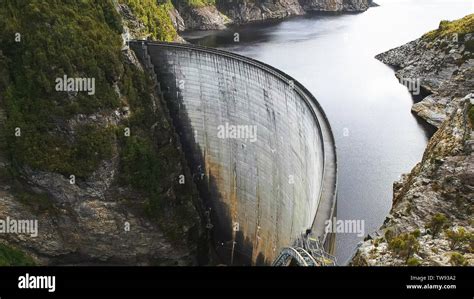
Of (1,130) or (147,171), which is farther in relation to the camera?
(147,171)

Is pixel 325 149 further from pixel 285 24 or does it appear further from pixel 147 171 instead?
pixel 285 24

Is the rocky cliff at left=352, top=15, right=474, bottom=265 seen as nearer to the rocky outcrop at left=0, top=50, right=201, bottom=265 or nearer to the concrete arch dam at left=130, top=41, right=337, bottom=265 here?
the concrete arch dam at left=130, top=41, right=337, bottom=265

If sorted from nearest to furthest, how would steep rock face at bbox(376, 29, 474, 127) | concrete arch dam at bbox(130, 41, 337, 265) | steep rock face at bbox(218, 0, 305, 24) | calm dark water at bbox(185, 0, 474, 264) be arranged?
concrete arch dam at bbox(130, 41, 337, 265) → calm dark water at bbox(185, 0, 474, 264) → steep rock face at bbox(376, 29, 474, 127) → steep rock face at bbox(218, 0, 305, 24)

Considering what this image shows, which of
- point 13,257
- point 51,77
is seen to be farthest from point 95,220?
point 51,77

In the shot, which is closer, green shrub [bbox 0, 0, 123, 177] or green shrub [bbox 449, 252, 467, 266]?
green shrub [bbox 449, 252, 467, 266]

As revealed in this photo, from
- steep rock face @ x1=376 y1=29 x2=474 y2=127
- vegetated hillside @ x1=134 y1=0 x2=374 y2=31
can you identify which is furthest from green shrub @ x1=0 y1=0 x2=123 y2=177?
vegetated hillside @ x1=134 y1=0 x2=374 y2=31
